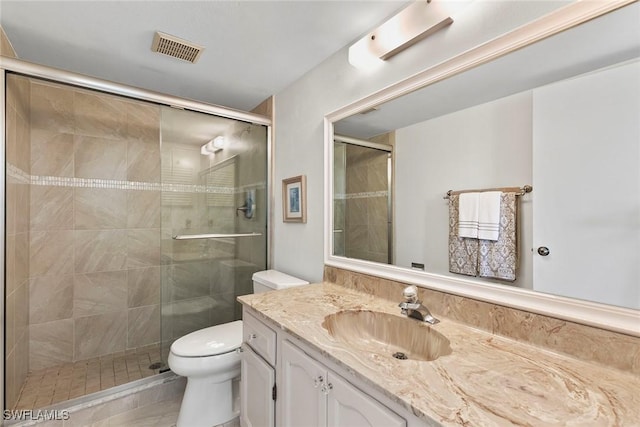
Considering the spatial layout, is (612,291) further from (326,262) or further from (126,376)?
(126,376)

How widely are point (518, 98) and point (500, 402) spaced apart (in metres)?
0.94

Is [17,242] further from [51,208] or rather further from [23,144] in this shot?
[23,144]

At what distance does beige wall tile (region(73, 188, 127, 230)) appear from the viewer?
7.38 feet

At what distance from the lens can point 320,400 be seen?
36.8 inches

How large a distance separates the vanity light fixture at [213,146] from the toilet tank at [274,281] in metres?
0.98

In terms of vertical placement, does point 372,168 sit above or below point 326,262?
above

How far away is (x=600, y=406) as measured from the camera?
24.8 inches

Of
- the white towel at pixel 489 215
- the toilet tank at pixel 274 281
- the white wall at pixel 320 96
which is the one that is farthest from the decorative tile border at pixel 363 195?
the toilet tank at pixel 274 281

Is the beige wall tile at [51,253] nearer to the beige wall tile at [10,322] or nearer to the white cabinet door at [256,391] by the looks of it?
the beige wall tile at [10,322]

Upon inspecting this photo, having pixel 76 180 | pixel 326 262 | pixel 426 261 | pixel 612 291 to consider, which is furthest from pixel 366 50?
pixel 76 180

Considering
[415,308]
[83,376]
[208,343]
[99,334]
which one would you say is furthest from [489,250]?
[99,334]

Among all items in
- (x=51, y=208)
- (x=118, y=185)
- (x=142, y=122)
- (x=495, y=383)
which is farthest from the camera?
(x=142, y=122)

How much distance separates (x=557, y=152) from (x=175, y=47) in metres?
1.91

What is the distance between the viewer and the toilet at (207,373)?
1584 mm
